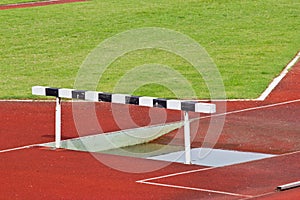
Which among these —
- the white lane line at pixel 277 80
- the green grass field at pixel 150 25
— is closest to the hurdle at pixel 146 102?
the green grass field at pixel 150 25

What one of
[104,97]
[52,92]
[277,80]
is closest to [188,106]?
[104,97]

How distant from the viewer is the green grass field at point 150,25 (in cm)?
2070

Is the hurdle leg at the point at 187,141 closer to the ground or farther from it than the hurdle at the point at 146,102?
closer to the ground

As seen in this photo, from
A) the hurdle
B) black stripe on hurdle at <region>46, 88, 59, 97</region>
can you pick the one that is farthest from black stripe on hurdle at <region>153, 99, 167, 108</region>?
black stripe on hurdle at <region>46, 88, 59, 97</region>

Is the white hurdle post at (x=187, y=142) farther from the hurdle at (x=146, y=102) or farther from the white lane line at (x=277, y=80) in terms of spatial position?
the white lane line at (x=277, y=80)

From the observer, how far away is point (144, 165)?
12562 millimetres

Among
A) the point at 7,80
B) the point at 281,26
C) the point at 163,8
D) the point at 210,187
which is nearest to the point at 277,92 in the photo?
the point at 7,80

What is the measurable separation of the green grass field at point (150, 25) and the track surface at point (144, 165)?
7.99 feet

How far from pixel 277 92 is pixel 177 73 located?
329 cm

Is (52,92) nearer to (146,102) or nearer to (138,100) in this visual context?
(138,100)

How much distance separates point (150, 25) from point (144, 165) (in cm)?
1547

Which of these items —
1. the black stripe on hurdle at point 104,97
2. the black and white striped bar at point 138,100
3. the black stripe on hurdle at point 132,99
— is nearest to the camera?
the black and white striped bar at point 138,100

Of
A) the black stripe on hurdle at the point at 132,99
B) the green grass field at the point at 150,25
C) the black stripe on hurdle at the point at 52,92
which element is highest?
the green grass field at the point at 150,25

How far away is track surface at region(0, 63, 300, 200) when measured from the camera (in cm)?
1114
